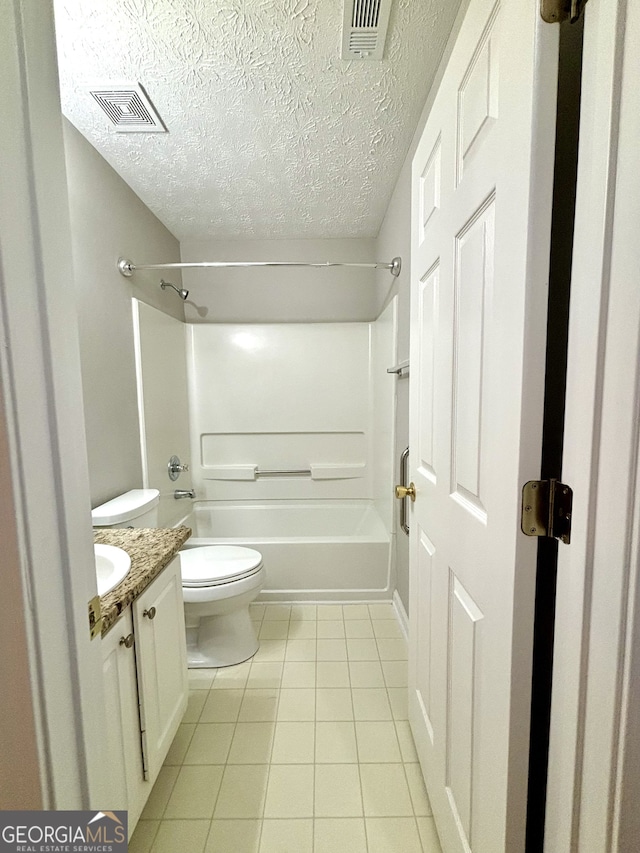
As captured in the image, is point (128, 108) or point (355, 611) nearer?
point (128, 108)

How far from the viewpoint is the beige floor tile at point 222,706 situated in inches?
57.9

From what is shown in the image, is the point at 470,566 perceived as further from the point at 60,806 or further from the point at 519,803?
the point at 60,806

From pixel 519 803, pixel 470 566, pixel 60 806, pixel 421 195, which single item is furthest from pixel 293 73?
pixel 519 803

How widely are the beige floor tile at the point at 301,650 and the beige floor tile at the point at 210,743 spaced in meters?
0.44

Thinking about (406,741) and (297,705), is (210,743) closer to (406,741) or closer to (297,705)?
(297,705)

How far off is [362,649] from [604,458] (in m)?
1.76

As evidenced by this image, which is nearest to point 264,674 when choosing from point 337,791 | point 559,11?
point 337,791

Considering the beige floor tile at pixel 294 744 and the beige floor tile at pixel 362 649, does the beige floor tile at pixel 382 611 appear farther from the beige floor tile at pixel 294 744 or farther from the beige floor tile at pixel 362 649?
the beige floor tile at pixel 294 744

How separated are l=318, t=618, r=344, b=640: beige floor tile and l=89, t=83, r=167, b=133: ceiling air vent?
251 centimetres

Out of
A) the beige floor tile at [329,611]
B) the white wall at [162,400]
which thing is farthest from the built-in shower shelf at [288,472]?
the beige floor tile at [329,611]

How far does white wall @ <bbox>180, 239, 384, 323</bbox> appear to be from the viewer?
275 cm

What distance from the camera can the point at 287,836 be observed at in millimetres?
1070

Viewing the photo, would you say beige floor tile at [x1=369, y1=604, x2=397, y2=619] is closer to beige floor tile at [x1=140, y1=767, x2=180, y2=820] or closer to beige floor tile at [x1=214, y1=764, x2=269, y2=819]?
beige floor tile at [x1=214, y1=764, x2=269, y2=819]

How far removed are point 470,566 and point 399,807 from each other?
3.12ft
